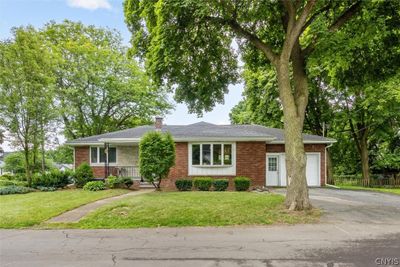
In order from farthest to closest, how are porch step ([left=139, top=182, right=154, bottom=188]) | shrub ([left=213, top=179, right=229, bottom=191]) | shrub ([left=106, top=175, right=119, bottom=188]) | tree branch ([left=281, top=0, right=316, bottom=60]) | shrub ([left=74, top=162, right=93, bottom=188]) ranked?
porch step ([left=139, top=182, right=154, bottom=188]), shrub ([left=74, top=162, right=93, bottom=188]), shrub ([left=106, top=175, right=119, bottom=188]), shrub ([left=213, top=179, right=229, bottom=191]), tree branch ([left=281, top=0, right=316, bottom=60])

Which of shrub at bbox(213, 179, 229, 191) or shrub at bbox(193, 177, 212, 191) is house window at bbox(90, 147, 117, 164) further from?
shrub at bbox(213, 179, 229, 191)

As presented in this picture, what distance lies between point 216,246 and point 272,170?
1429 centimetres

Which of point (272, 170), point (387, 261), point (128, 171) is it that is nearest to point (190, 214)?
point (387, 261)

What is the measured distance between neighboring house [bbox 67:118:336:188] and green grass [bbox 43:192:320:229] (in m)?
7.29

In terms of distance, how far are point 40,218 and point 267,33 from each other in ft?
36.3

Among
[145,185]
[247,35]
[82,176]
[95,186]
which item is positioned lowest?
[145,185]

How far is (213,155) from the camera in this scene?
740 inches

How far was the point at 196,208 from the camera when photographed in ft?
33.9

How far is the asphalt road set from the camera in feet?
18.9

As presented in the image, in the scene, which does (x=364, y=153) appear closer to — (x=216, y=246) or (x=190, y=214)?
(x=190, y=214)

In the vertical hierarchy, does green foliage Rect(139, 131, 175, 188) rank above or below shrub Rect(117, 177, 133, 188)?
above

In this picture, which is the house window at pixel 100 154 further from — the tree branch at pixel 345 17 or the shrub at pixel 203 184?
the tree branch at pixel 345 17

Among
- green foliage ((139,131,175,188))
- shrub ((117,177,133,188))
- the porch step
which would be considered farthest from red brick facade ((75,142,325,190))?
green foliage ((139,131,175,188))

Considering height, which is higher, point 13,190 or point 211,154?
point 211,154
